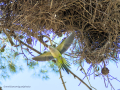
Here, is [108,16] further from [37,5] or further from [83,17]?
[37,5]

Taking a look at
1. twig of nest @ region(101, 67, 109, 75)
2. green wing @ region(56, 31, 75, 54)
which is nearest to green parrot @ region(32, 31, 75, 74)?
green wing @ region(56, 31, 75, 54)

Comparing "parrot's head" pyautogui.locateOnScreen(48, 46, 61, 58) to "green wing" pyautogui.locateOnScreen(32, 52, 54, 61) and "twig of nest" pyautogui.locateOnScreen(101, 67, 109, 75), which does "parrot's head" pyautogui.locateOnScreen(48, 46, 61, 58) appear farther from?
"twig of nest" pyautogui.locateOnScreen(101, 67, 109, 75)

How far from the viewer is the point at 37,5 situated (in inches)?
39.9

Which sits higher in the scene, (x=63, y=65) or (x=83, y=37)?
(x=83, y=37)

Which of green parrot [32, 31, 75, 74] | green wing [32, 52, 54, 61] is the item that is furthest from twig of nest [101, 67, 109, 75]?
green wing [32, 52, 54, 61]

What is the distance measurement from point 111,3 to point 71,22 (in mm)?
296

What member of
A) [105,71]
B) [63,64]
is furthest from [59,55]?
[105,71]

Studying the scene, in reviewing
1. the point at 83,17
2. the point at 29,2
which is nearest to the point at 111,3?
the point at 83,17

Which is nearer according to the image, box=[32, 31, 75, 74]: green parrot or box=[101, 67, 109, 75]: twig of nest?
box=[32, 31, 75, 74]: green parrot

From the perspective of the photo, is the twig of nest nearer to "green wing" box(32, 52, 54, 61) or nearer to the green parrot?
the green parrot

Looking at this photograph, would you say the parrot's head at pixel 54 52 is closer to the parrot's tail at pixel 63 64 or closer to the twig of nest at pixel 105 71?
the parrot's tail at pixel 63 64

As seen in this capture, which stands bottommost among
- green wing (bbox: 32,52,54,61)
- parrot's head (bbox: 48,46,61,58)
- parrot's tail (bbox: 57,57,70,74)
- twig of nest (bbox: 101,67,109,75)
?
twig of nest (bbox: 101,67,109,75)

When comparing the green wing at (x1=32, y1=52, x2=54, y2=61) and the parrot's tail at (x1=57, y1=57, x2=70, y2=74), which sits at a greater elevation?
the green wing at (x1=32, y1=52, x2=54, y2=61)

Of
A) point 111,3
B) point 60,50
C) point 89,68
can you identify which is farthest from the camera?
point 89,68
